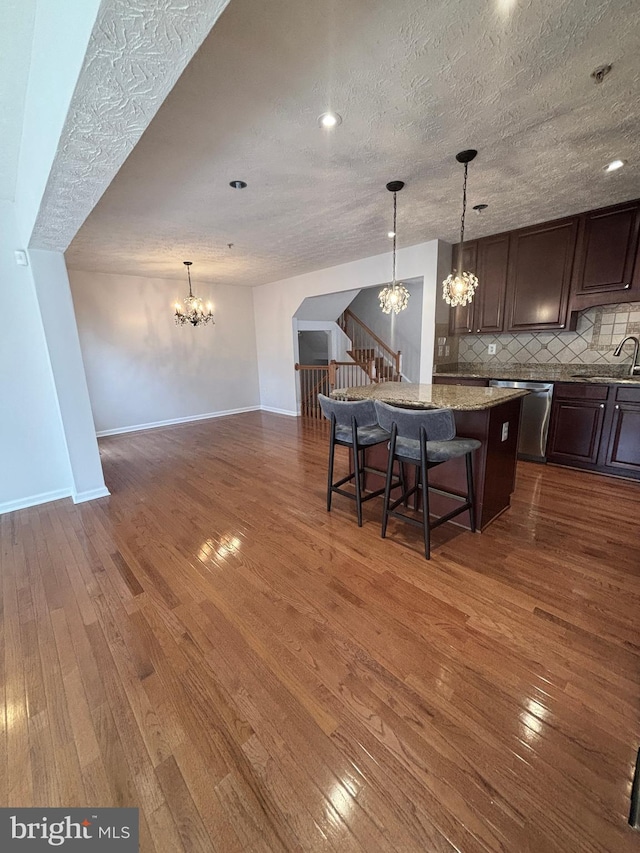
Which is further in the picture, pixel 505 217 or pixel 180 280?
pixel 180 280

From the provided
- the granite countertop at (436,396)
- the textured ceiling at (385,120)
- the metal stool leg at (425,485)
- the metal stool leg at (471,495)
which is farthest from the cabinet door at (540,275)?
the metal stool leg at (425,485)

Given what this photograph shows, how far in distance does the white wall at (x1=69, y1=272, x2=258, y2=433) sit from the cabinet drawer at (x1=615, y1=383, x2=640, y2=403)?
5.49 m

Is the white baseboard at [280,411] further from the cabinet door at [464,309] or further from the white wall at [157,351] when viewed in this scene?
the cabinet door at [464,309]

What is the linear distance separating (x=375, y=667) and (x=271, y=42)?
8.80 feet

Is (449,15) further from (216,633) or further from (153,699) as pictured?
(153,699)

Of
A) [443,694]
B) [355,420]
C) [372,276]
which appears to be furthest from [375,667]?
[372,276]

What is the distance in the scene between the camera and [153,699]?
1318 millimetres

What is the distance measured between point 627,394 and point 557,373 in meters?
0.81

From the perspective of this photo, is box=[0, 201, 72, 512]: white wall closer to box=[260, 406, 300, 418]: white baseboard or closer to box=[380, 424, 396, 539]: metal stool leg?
box=[380, 424, 396, 539]: metal stool leg

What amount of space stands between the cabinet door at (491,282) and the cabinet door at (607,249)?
73cm

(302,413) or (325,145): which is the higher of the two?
(325,145)

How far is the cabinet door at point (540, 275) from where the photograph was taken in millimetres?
3473

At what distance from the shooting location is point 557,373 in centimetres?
379

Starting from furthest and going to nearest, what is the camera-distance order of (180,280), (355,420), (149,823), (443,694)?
1. (180,280)
2. (355,420)
3. (443,694)
4. (149,823)
